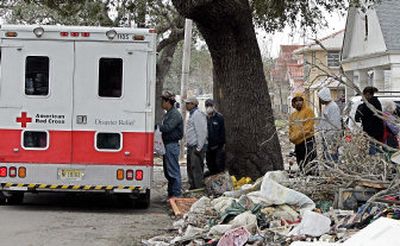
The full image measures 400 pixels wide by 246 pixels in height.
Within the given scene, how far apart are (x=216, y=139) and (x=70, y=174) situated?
3.82m

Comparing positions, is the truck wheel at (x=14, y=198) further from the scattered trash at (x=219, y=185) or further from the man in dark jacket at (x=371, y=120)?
the man in dark jacket at (x=371, y=120)

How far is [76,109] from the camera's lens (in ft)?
36.0

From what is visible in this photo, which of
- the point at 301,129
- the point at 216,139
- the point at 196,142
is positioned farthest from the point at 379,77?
the point at 196,142

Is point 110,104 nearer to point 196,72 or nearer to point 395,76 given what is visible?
point 395,76

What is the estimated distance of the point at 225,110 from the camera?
44.6 ft

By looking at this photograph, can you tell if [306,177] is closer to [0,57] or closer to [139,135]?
[139,135]

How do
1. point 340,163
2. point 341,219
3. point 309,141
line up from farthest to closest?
point 309,141
point 340,163
point 341,219

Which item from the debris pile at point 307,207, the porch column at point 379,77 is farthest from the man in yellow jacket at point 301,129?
the porch column at point 379,77

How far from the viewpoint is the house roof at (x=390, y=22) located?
1237 inches

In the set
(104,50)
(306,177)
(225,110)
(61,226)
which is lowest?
(61,226)

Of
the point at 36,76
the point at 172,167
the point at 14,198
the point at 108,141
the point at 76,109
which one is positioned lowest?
the point at 14,198

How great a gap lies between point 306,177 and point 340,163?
55 cm

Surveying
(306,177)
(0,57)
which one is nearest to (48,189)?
(0,57)

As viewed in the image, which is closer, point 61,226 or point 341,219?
point 341,219
